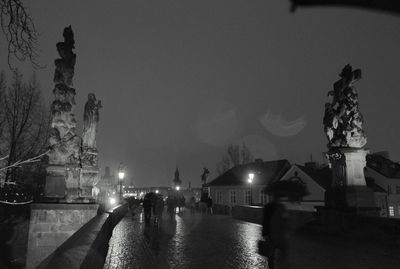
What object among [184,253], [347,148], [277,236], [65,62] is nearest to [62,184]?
[65,62]

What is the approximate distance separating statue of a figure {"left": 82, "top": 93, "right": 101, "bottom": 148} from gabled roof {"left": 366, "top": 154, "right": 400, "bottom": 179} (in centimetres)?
4806

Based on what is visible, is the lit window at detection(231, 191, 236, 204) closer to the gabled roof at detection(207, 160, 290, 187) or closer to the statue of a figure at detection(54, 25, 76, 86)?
the gabled roof at detection(207, 160, 290, 187)

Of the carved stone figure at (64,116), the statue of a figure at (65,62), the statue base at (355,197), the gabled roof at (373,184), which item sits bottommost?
the statue base at (355,197)

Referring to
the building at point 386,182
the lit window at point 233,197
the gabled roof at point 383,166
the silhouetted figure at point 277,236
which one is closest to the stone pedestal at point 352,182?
the silhouetted figure at point 277,236

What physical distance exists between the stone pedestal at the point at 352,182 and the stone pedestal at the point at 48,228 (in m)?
9.18

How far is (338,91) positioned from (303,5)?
1214 centimetres

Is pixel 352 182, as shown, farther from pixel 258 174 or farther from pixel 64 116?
pixel 258 174

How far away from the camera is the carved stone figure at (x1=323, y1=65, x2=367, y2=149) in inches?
468

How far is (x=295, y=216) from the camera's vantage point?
48.3 feet

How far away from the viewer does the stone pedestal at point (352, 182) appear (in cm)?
1158

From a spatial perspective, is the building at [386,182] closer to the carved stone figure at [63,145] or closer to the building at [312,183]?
the building at [312,183]

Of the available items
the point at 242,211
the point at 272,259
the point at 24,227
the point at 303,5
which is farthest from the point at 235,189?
the point at 303,5

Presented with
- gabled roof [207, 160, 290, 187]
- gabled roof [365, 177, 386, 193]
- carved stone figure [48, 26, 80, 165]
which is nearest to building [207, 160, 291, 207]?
gabled roof [207, 160, 290, 187]

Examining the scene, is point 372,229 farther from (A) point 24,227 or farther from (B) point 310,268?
(A) point 24,227
